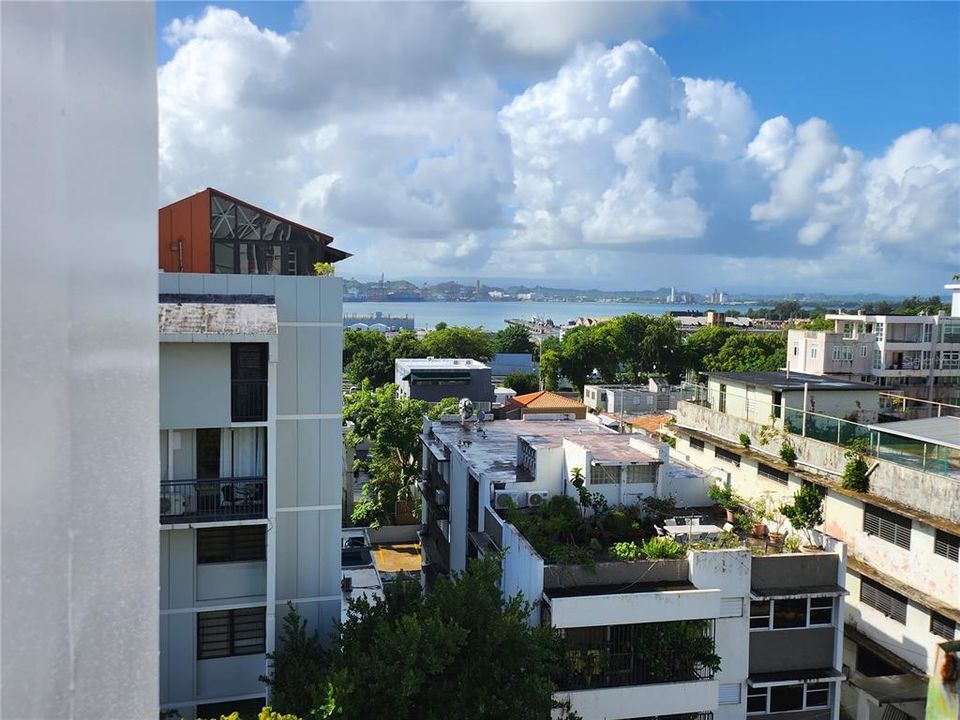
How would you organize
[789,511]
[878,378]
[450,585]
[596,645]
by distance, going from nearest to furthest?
[450,585] < [596,645] < [789,511] < [878,378]

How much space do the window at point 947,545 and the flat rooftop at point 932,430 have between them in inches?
65.3

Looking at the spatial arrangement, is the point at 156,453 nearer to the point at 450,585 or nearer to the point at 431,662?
the point at 431,662

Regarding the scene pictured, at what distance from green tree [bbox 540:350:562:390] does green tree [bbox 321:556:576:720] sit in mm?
47630

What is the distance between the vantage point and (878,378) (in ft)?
133

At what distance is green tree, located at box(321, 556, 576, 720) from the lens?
28.7 ft

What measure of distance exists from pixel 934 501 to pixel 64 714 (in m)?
15.8

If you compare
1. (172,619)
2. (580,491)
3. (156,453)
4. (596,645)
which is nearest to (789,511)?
(580,491)

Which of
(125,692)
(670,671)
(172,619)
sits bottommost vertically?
(670,671)

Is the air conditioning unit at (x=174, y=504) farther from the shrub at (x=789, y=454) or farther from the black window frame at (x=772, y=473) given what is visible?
the shrub at (x=789, y=454)

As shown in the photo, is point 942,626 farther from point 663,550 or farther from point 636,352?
point 636,352

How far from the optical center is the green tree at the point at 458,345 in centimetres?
6781

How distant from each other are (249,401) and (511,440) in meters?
9.77

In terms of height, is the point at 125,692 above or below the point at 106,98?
below

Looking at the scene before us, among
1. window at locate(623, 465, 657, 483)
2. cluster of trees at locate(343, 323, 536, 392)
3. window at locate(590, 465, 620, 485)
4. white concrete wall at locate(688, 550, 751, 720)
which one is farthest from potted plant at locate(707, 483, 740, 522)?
cluster of trees at locate(343, 323, 536, 392)
